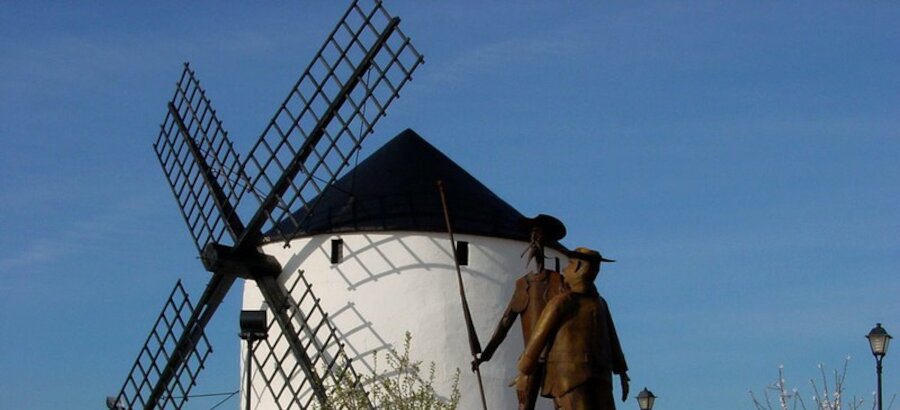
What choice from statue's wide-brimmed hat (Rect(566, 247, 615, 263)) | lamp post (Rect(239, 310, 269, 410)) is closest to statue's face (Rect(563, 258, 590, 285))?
statue's wide-brimmed hat (Rect(566, 247, 615, 263))

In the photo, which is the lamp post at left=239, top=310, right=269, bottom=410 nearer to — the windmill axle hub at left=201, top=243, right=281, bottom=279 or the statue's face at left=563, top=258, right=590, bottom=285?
the windmill axle hub at left=201, top=243, right=281, bottom=279

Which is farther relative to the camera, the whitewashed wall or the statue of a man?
the whitewashed wall

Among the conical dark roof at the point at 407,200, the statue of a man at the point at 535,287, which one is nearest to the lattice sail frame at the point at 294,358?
the conical dark roof at the point at 407,200

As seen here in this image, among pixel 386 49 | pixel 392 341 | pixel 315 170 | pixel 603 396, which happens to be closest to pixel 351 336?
pixel 392 341

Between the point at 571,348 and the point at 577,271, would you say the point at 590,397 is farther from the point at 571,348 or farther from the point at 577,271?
the point at 577,271

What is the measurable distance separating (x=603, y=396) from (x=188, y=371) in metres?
15.5

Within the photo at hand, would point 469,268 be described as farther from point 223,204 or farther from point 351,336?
point 223,204

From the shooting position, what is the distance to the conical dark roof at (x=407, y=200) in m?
24.0

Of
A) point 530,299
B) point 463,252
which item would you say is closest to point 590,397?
point 530,299

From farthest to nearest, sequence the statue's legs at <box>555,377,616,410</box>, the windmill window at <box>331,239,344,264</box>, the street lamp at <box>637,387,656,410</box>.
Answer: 1. the windmill window at <box>331,239,344,264</box>
2. the street lamp at <box>637,387,656,410</box>
3. the statue's legs at <box>555,377,616,410</box>

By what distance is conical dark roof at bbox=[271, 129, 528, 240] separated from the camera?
945 inches

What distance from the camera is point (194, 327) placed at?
25500 mm

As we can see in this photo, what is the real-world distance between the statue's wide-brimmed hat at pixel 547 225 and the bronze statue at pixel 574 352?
1.28m

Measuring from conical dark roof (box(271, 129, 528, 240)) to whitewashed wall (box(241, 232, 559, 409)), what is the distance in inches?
8.1
